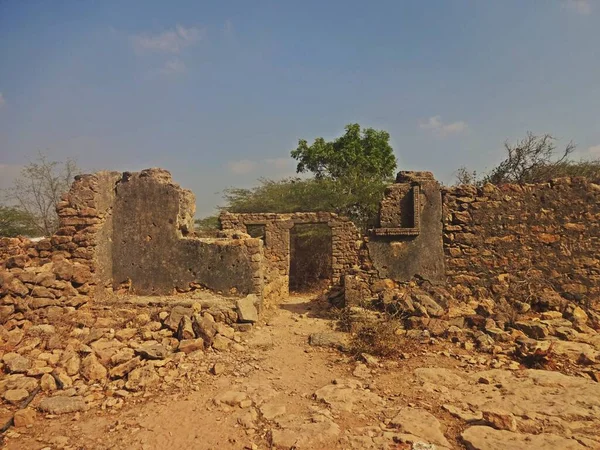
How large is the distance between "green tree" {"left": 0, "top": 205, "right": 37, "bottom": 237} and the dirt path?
14.3 metres

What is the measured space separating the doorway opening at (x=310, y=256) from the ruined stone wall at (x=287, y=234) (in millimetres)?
1521

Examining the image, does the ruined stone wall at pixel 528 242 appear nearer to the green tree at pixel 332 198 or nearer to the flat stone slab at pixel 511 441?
the flat stone slab at pixel 511 441

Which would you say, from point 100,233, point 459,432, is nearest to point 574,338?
point 459,432

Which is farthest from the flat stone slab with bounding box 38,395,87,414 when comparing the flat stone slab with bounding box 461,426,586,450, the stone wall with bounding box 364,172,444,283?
the stone wall with bounding box 364,172,444,283

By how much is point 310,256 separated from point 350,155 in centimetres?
500

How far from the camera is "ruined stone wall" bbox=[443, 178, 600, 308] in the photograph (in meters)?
6.36

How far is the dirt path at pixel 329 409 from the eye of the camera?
298 centimetres

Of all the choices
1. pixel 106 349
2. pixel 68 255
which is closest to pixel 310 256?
pixel 68 255

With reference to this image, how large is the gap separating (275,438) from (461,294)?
4553mm

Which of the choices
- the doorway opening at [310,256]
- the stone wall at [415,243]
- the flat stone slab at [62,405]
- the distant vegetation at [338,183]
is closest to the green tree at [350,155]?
the distant vegetation at [338,183]

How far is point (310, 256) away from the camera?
1418cm

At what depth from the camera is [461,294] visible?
652cm

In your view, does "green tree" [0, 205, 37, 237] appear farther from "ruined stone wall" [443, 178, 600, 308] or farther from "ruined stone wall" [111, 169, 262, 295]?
"ruined stone wall" [443, 178, 600, 308]

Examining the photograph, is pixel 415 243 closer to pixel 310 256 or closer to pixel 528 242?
pixel 528 242
